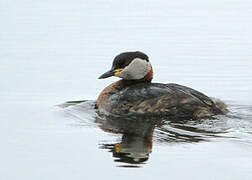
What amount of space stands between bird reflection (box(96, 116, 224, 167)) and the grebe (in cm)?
20

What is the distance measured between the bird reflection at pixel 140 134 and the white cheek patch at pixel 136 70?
0.95 metres

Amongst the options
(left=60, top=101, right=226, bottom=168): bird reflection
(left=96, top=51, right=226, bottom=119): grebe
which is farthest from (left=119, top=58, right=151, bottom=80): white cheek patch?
(left=60, top=101, right=226, bottom=168): bird reflection

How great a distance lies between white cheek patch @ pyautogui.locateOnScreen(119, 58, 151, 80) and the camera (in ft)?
39.2

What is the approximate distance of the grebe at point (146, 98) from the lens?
436 inches

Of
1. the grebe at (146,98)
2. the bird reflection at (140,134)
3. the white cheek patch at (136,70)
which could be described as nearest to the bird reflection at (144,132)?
the bird reflection at (140,134)

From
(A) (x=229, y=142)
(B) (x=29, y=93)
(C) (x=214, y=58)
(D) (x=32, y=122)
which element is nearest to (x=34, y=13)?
(C) (x=214, y=58)

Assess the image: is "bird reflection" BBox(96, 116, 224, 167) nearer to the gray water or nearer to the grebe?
the gray water

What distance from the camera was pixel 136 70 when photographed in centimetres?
1198

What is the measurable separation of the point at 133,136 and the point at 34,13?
1501 cm

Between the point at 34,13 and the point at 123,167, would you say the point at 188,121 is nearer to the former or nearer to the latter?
the point at 123,167

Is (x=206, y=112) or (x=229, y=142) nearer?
(x=229, y=142)

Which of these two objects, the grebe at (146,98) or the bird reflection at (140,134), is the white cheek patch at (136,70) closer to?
the grebe at (146,98)

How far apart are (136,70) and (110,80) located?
3.30 m

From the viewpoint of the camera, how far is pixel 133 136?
1022 cm
